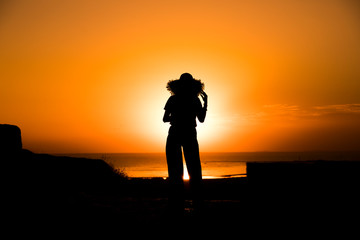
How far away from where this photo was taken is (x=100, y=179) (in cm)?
1561

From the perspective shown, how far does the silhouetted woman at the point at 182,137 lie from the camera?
5.46 meters

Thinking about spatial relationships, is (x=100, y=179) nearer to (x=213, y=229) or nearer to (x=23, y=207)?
(x=23, y=207)

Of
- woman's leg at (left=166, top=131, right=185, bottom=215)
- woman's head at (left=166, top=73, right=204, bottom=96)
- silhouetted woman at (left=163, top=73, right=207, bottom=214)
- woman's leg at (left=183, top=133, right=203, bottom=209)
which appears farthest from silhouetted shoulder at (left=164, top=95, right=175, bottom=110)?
woman's leg at (left=183, top=133, right=203, bottom=209)

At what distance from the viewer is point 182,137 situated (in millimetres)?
5477

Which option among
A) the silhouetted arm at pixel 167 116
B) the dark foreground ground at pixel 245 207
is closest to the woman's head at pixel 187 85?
the silhouetted arm at pixel 167 116

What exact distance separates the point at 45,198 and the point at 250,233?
414 centimetres

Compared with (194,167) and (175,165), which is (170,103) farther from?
(194,167)

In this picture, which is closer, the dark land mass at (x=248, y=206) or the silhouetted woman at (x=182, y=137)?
the dark land mass at (x=248, y=206)

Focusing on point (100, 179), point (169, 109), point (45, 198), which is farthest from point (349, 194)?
point (100, 179)

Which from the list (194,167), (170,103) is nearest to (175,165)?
(194,167)

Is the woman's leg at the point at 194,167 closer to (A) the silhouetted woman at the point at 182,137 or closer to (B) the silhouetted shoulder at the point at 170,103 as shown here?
(A) the silhouetted woman at the point at 182,137

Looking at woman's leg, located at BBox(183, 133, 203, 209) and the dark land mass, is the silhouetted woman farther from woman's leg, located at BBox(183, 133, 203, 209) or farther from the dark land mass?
the dark land mass

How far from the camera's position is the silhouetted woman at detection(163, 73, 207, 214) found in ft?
17.9

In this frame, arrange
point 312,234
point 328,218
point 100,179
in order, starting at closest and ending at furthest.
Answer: point 312,234 → point 328,218 → point 100,179
